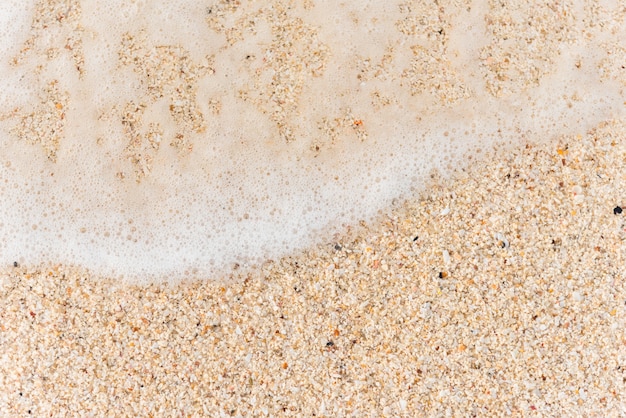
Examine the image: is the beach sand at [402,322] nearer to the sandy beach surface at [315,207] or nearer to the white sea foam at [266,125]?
the sandy beach surface at [315,207]

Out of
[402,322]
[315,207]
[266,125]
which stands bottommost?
[402,322]

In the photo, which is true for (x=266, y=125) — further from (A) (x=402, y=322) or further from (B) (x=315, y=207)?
(A) (x=402, y=322)

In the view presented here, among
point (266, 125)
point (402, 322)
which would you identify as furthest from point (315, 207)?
point (402, 322)

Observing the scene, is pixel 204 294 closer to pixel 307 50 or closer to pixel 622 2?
pixel 307 50

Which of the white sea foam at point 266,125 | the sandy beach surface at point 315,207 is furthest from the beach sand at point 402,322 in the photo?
the white sea foam at point 266,125

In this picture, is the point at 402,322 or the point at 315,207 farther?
the point at 315,207

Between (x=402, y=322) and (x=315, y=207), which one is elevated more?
(x=315, y=207)

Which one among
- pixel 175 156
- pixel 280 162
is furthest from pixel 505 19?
pixel 175 156

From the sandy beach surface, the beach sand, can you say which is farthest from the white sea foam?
the beach sand

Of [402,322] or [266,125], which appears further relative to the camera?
[266,125]
